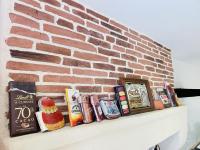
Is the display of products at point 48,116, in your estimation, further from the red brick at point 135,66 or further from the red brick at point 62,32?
the red brick at point 135,66

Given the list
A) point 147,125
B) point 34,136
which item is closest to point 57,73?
point 34,136

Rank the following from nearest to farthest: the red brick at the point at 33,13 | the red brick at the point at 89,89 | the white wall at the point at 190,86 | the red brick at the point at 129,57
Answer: the red brick at the point at 33,13 < the red brick at the point at 89,89 < the red brick at the point at 129,57 < the white wall at the point at 190,86

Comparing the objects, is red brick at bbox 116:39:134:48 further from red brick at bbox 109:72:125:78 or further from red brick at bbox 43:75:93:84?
red brick at bbox 43:75:93:84

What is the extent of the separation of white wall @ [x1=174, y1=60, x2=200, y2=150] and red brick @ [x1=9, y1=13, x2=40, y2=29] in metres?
3.35

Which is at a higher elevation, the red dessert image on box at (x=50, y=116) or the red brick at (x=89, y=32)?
the red brick at (x=89, y=32)

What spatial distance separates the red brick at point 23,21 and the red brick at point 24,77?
319mm

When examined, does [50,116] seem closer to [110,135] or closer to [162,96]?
[110,135]

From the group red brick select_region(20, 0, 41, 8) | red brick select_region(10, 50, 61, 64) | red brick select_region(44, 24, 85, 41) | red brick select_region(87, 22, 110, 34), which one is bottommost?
red brick select_region(10, 50, 61, 64)

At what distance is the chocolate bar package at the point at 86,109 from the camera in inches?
59.5

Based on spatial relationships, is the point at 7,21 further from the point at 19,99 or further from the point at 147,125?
the point at 147,125

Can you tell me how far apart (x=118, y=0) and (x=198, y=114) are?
4.01 metres

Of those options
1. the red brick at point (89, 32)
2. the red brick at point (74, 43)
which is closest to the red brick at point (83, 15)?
the red brick at point (89, 32)

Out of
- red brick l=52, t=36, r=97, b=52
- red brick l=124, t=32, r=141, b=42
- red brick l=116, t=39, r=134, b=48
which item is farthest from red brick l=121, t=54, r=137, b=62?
red brick l=52, t=36, r=97, b=52

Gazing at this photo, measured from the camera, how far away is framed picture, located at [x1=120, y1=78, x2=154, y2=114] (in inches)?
80.7
